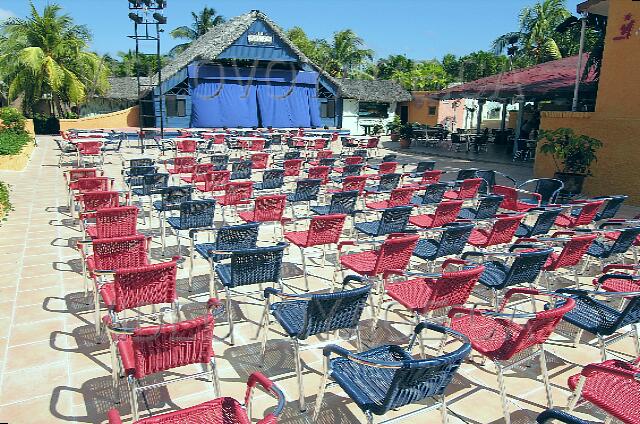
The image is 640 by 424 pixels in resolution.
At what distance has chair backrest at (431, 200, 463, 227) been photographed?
20.4ft

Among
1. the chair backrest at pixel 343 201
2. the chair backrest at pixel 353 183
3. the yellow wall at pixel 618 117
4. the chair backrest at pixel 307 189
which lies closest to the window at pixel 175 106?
the yellow wall at pixel 618 117

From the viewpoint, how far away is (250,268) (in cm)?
411

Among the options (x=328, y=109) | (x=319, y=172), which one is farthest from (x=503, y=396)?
(x=328, y=109)

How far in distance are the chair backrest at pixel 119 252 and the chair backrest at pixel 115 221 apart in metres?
1.05

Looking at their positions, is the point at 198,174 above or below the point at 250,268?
above

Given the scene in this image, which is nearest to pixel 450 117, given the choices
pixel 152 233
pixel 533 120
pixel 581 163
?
pixel 533 120

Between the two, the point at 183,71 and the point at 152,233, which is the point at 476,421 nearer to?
the point at 152,233

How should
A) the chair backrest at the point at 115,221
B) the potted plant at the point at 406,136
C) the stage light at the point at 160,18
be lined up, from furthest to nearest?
1. the potted plant at the point at 406,136
2. the stage light at the point at 160,18
3. the chair backrest at the point at 115,221

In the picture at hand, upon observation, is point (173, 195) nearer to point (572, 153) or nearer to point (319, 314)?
point (319, 314)

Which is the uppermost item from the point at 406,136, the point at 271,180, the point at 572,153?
the point at 572,153

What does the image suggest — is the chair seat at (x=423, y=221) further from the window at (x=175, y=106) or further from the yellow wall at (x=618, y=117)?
the window at (x=175, y=106)

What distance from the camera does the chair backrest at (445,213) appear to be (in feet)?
20.4

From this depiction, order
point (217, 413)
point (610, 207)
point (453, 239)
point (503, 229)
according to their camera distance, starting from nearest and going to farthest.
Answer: point (217, 413), point (453, 239), point (503, 229), point (610, 207)

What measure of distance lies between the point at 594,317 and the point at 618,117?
9.50 metres
